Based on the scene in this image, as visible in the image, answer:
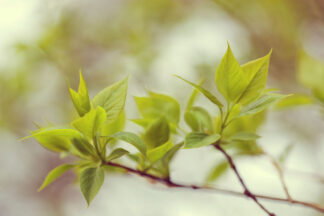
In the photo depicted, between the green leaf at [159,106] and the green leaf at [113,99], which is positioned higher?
the green leaf at [113,99]

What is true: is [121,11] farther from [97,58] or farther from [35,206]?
[35,206]

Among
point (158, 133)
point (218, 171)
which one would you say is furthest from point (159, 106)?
point (218, 171)

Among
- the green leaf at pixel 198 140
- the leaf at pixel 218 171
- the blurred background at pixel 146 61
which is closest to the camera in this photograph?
the green leaf at pixel 198 140

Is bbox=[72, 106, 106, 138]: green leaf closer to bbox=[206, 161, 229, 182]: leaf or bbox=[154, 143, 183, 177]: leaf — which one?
bbox=[154, 143, 183, 177]: leaf

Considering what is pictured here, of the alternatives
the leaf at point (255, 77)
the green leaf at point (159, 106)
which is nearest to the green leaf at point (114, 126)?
the green leaf at point (159, 106)

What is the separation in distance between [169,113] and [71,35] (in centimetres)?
97

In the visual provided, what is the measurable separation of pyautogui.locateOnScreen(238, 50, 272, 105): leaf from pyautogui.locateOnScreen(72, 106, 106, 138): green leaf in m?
0.13

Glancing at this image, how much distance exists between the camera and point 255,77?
29 cm

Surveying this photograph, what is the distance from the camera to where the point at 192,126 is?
13.1 inches

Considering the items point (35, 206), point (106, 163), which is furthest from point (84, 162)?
point (35, 206)

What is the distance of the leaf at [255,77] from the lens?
289 mm

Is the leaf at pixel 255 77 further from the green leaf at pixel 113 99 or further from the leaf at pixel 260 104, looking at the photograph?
the green leaf at pixel 113 99

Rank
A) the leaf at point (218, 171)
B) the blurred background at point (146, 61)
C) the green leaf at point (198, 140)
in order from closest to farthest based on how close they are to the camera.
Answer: the green leaf at point (198, 140)
the leaf at point (218, 171)
the blurred background at point (146, 61)

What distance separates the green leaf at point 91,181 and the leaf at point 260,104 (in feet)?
0.45
